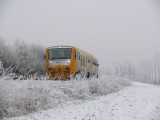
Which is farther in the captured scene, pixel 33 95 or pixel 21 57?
pixel 21 57

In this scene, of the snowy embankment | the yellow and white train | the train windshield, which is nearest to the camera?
the snowy embankment

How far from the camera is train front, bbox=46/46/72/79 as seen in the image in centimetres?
2369

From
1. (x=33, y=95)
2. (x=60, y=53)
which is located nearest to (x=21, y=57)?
(x=60, y=53)

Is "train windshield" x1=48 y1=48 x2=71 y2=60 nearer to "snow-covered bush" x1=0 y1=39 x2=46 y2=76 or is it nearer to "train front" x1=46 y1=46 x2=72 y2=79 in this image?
"train front" x1=46 y1=46 x2=72 y2=79

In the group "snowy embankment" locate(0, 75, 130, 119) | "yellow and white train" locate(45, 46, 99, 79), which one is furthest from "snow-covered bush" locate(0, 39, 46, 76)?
"snowy embankment" locate(0, 75, 130, 119)

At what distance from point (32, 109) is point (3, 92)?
166cm

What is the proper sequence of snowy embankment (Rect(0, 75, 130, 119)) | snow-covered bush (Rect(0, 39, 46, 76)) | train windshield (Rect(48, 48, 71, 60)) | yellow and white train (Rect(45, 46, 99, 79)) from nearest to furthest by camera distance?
snowy embankment (Rect(0, 75, 130, 119))
yellow and white train (Rect(45, 46, 99, 79))
train windshield (Rect(48, 48, 71, 60))
snow-covered bush (Rect(0, 39, 46, 76))

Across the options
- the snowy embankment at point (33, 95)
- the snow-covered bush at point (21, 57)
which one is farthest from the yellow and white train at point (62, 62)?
the snow-covered bush at point (21, 57)

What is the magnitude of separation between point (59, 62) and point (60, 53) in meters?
0.76

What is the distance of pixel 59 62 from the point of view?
936 inches

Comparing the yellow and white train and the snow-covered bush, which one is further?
the snow-covered bush

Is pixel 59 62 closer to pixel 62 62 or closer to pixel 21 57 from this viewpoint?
pixel 62 62

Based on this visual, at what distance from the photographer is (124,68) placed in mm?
91188

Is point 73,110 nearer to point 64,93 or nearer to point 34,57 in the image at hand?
point 64,93
